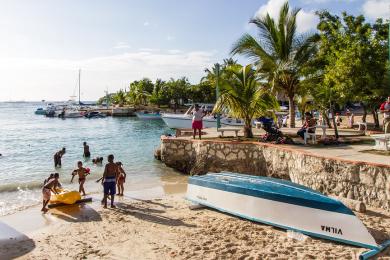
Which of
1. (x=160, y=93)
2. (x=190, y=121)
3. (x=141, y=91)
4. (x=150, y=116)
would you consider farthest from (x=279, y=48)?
(x=141, y=91)

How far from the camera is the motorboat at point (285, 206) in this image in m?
7.36

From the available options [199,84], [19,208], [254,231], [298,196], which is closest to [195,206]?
[254,231]

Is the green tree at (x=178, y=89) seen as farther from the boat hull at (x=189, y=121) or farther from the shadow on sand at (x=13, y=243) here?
the shadow on sand at (x=13, y=243)

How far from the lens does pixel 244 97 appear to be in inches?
→ 629

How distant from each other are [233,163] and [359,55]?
715 cm

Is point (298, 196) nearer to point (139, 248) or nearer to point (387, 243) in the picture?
point (387, 243)

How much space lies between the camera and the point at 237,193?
950 cm

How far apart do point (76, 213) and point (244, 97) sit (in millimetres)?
8825

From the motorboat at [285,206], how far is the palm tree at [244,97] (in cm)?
573

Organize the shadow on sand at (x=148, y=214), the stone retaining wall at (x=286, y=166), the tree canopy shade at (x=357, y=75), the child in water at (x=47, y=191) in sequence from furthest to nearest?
1. the tree canopy shade at (x=357, y=75)
2. the child in water at (x=47, y=191)
3. the stone retaining wall at (x=286, y=166)
4. the shadow on sand at (x=148, y=214)

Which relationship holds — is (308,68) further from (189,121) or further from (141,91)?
(141,91)

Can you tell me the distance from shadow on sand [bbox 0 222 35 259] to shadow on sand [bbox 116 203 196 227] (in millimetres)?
2847

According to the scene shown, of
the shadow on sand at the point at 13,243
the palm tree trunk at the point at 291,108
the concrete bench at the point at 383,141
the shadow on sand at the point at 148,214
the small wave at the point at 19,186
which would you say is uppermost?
the palm tree trunk at the point at 291,108

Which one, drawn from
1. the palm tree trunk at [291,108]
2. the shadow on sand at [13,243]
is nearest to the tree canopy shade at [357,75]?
the palm tree trunk at [291,108]
